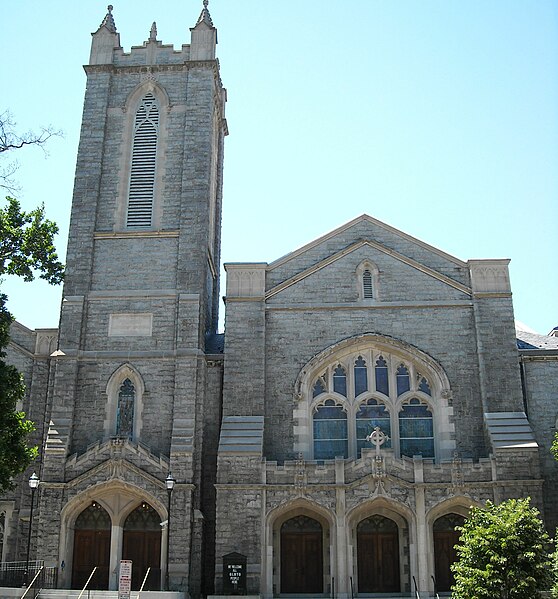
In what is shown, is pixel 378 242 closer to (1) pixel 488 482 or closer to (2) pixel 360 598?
(1) pixel 488 482

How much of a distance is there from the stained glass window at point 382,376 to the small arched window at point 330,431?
4.80 ft

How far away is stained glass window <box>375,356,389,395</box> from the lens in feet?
86.8

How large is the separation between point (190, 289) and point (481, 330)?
9890mm

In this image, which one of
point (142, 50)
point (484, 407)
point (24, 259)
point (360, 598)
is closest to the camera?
point (24, 259)

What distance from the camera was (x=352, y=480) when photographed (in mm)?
23891

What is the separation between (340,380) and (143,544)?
8159 millimetres

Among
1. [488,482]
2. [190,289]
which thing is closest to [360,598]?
[488,482]

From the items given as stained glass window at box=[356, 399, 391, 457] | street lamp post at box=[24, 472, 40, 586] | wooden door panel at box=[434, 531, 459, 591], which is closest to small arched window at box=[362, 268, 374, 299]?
stained glass window at box=[356, 399, 391, 457]

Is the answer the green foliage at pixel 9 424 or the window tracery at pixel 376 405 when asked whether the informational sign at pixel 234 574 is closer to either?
the window tracery at pixel 376 405

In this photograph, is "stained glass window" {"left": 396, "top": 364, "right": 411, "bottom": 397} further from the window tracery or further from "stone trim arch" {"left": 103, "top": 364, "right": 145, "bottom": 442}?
"stone trim arch" {"left": 103, "top": 364, "right": 145, "bottom": 442}

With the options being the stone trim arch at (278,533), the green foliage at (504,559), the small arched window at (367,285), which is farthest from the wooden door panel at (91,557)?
the small arched window at (367,285)

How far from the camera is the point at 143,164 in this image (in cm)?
3009

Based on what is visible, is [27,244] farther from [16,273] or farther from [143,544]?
[143,544]

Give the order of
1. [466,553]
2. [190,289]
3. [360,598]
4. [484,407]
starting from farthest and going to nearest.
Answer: [190,289]
[484,407]
[360,598]
[466,553]
